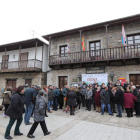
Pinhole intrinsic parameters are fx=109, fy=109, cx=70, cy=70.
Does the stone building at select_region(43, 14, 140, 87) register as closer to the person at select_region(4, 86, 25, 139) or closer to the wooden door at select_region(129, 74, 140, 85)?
the wooden door at select_region(129, 74, 140, 85)

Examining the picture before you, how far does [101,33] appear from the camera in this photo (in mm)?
9945

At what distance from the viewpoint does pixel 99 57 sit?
365 inches

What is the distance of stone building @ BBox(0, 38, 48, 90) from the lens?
11.6m

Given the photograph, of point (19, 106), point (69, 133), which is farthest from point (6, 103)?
point (69, 133)

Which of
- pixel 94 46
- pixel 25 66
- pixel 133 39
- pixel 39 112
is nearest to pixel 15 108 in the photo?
pixel 39 112

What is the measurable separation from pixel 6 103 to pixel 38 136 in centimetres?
260

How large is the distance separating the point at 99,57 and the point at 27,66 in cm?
755

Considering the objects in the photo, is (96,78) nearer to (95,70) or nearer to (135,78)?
(95,70)

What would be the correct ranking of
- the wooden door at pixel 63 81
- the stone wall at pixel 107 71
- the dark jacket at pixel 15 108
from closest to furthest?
1. the dark jacket at pixel 15 108
2. the stone wall at pixel 107 71
3. the wooden door at pixel 63 81

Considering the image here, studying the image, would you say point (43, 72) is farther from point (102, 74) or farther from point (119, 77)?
point (119, 77)

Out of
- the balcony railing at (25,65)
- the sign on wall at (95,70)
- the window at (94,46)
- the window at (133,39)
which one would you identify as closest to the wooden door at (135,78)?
the sign on wall at (95,70)

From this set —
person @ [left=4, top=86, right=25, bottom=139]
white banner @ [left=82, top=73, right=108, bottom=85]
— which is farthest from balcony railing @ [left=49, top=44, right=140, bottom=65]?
person @ [left=4, top=86, right=25, bottom=139]

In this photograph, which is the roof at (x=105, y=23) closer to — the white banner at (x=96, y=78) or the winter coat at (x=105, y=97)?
the white banner at (x=96, y=78)

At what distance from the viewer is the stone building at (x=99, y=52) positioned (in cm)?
852
